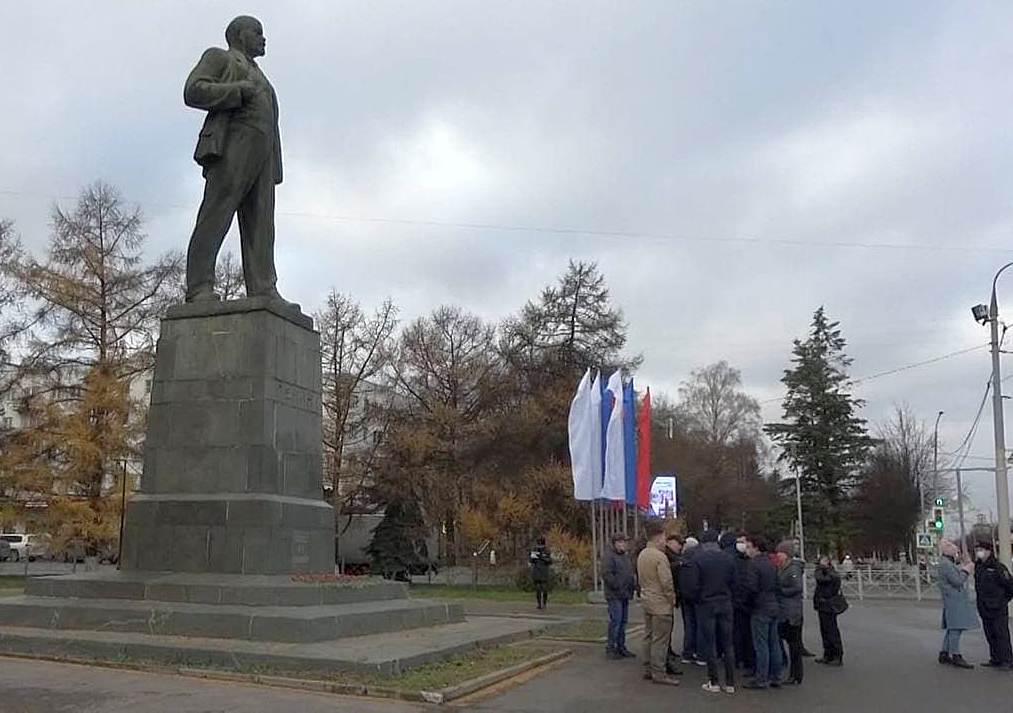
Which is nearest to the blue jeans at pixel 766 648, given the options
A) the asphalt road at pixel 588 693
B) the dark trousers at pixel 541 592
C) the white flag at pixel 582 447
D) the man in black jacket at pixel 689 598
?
the asphalt road at pixel 588 693

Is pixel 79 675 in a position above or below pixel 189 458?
below

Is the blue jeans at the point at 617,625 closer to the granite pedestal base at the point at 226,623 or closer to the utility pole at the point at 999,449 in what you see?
the granite pedestal base at the point at 226,623

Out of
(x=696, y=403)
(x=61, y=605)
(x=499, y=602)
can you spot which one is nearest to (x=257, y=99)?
(x=61, y=605)

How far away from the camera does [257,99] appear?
14625mm

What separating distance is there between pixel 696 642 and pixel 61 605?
27.7 ft

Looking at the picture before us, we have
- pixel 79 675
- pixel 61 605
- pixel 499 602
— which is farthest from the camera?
pixel 499 602

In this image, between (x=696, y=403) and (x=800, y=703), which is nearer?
(x=800, y=703)

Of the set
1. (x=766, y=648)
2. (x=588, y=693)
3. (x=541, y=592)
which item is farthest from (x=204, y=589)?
(x=541, y=592)

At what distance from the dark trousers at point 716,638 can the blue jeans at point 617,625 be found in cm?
256

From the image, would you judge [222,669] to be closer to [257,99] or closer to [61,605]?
[61,605]

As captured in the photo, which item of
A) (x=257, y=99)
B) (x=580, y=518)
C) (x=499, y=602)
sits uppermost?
(x=257, y=99)

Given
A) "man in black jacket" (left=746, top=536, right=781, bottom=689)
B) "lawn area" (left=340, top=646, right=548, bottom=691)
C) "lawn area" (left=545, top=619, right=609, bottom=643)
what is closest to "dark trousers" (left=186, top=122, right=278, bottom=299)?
"lawn area" (left=340, top=646, right=548, bottom=691)

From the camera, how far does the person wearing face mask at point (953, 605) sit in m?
13.2

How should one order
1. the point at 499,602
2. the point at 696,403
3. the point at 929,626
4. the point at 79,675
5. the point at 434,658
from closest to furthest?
1. the point at 79,675
2. the point at 434,658
3. the point at 929,626
4. the point at 499,602
5. the point at 696,403
